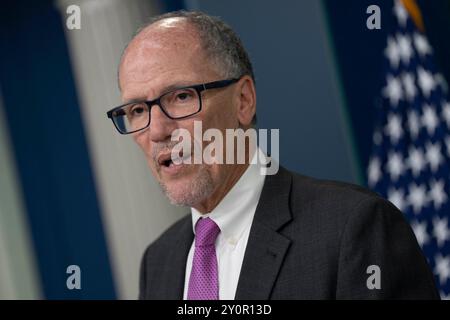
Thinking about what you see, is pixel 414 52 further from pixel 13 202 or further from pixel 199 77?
pixel 13 202

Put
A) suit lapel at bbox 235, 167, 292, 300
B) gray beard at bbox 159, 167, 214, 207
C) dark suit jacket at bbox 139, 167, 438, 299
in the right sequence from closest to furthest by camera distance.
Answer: dark suit jacket at bbox 139, 167, 438, 299 < suit lapel at bbox 235, 167, 292, 300 < gray beard at bbox 159, 167, 214, 207

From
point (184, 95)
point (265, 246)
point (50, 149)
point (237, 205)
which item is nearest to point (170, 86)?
point (184, 95)

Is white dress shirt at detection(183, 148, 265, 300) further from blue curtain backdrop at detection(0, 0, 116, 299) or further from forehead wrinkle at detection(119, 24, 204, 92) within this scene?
blue curtain backdrop at detection(0, 0, 116, 299)

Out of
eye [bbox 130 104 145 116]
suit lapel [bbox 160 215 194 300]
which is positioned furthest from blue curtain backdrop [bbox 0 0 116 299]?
eye [bbox 130 104 145 116]

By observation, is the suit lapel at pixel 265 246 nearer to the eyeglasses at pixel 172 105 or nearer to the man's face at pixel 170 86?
the man's face at pixel 170 86

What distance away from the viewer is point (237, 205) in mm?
1729

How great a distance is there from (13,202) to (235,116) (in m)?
1.35

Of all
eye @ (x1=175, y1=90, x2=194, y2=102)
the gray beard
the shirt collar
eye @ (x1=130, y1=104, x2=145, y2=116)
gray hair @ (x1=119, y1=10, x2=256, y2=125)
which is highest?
gray hair @ (x1=119, y1=10, x2=256, y2=125)

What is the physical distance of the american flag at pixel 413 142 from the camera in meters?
2.29

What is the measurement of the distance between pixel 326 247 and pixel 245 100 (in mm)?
501

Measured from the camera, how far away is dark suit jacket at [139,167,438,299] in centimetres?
147

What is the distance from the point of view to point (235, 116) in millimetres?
1789

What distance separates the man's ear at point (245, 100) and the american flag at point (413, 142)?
657 mm

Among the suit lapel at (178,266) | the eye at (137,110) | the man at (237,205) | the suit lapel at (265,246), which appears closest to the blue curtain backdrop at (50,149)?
the suit lapel at (178,266)
